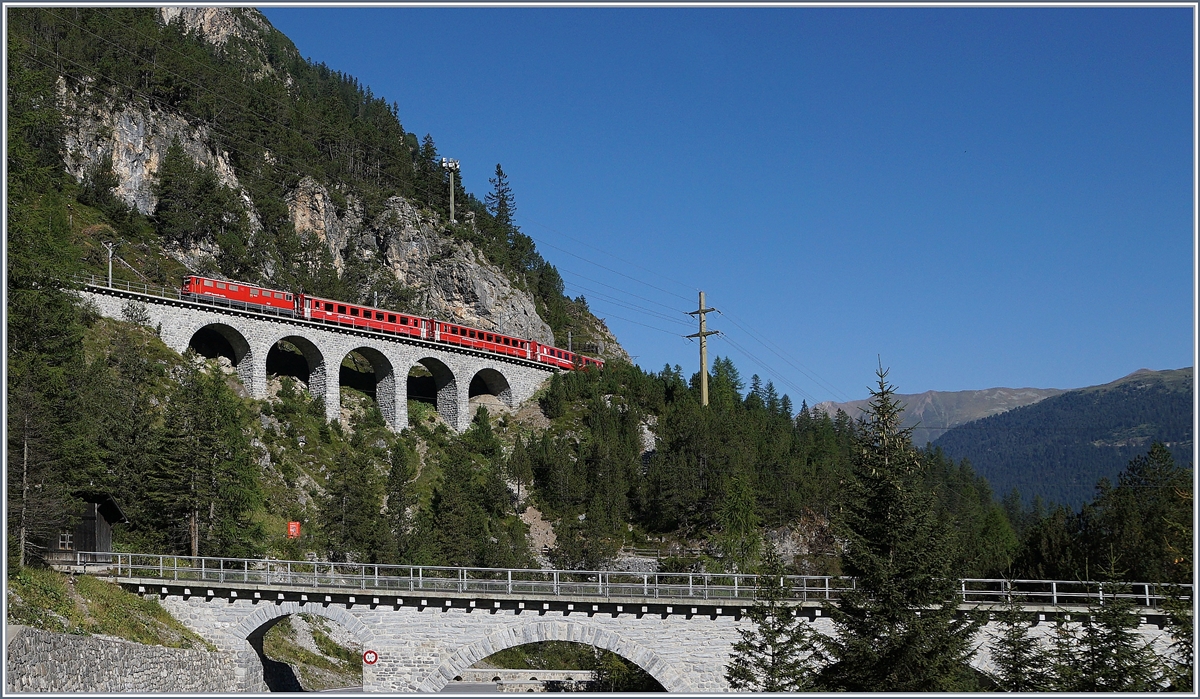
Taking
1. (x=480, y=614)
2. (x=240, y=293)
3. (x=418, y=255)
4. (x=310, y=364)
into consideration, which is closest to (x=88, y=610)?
(x=480, y=614)

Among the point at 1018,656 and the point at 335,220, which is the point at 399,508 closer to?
the point at 1018,656

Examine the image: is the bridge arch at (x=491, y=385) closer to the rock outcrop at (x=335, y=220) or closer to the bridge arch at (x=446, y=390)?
the bridge arch at (x=446, y=390)

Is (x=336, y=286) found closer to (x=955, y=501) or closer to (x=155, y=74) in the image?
(x=155, y=74)

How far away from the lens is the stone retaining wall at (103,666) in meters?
22.5

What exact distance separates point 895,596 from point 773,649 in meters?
4.22

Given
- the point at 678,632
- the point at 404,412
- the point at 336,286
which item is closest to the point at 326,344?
the point at 404,412

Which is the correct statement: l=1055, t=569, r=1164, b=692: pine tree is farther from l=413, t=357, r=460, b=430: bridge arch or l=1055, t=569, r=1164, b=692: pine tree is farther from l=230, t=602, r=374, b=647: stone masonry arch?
l=413, t=357, r=460, b=430: bridge arch

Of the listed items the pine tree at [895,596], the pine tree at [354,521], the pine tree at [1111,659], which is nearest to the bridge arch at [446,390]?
the pine tree at [354,521]

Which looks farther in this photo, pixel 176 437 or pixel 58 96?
pixel 58 96

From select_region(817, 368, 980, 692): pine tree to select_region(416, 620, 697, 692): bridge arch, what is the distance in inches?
206

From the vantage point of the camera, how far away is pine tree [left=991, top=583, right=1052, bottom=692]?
3019 centimetres

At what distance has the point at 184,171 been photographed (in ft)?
308

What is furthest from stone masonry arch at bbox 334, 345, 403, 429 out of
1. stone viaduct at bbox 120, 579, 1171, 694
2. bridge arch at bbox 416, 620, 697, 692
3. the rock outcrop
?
bridge arch at bbox 416, 620, 697, 692

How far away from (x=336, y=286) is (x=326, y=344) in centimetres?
1982
